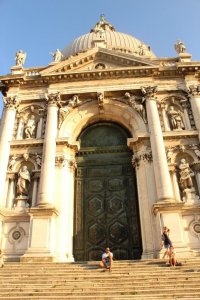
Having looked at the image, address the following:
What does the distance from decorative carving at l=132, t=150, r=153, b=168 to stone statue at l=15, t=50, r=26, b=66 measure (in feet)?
30.5

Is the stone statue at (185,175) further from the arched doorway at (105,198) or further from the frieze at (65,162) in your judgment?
the frieze at (65,162)

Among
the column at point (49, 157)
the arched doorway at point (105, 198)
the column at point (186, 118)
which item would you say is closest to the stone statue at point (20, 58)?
the column at point (49, 157)

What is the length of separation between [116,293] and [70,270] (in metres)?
2.54

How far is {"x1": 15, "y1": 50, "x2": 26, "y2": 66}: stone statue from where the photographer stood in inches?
739

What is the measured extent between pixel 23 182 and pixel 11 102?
195 inches

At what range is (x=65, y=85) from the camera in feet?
56.7

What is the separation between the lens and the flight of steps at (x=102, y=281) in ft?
25.2

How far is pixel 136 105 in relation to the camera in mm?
16344

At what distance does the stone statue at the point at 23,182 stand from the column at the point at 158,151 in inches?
236

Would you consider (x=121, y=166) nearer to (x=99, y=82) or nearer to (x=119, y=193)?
(x=119, y=193)

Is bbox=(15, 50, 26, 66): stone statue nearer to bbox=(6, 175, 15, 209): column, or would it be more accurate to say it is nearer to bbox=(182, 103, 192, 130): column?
bbox=(6, 175, 15, 209): column

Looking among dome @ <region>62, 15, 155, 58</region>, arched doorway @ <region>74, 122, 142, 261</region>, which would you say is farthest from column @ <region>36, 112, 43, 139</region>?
dome @ <region>62, 15, 155, 58</region>

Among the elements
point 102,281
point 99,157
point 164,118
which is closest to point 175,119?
point 164,118

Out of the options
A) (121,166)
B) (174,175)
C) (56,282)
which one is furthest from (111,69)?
(56,282)
